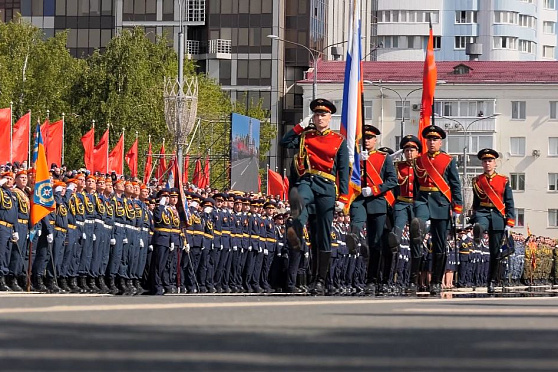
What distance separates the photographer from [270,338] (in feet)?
28.9

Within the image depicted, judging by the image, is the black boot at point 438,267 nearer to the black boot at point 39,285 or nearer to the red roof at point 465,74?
the black boot at point 39,285

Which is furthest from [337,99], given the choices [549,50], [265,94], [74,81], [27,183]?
[27,183]

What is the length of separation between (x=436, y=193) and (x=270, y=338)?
1184 centimetres

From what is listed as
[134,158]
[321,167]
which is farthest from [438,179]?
[134,158]

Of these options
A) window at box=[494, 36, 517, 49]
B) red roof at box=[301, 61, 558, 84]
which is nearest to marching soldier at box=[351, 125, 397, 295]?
red roof at box=[301, 61, 558, 84]

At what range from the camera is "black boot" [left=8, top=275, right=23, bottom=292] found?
23781mm

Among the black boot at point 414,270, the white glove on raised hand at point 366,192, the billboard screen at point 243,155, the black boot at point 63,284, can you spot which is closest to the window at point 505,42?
the billboard screen at point 243,155

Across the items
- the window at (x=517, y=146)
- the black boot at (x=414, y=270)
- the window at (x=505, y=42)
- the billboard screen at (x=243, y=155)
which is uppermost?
the window at (x=505, y=42)

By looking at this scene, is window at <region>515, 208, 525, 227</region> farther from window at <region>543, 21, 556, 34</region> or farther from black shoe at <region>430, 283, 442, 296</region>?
black shoe at <region>430, 283, 442, 296</region>

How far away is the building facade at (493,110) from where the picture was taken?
108688mm

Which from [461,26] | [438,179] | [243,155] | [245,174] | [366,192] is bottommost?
[366,192]

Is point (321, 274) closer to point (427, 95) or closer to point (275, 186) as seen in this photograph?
point (427, 95)

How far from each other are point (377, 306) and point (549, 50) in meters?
163

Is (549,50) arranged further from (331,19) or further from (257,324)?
(257,324)
